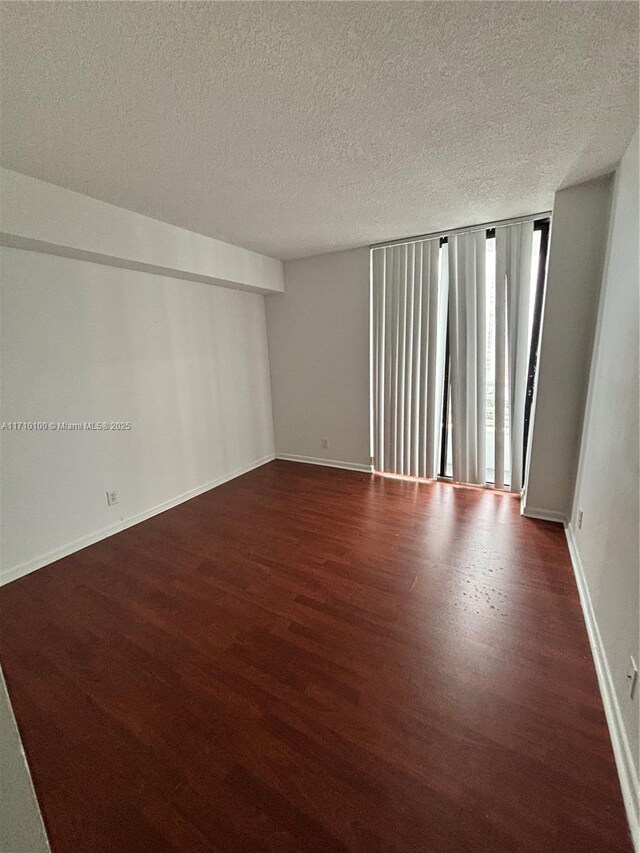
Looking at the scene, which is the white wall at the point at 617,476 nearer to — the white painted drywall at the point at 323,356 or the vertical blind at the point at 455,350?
the vertical blind at the point at 455,350

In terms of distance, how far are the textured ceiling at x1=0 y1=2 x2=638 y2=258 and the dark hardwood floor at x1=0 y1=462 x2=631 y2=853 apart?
7.91 ft

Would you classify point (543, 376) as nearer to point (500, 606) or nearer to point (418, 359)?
point (418, 359)

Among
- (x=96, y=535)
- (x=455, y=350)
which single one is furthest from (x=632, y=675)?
(x=96, y=535)

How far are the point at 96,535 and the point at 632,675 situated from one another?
321 cm

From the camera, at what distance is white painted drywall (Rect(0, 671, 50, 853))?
0.74m

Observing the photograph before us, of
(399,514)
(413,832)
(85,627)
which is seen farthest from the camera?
(399,514)

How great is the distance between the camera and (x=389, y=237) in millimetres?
3123

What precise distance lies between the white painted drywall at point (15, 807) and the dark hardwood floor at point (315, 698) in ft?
0.58

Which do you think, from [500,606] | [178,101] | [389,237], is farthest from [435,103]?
[500,606]

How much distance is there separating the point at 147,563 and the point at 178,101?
2597mm

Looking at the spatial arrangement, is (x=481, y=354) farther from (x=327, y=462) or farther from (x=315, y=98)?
(x=315, y=98)

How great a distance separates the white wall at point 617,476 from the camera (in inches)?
46.9

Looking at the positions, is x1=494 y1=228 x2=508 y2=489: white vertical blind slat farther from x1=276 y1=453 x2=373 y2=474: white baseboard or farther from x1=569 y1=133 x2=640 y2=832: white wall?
x1=276 y1=453 x2=373 y2=474: white baseboard

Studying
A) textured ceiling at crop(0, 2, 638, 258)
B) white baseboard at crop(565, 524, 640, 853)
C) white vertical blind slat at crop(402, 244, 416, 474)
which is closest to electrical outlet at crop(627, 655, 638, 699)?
white baseboard at crop(565, 524, 640, 853)
